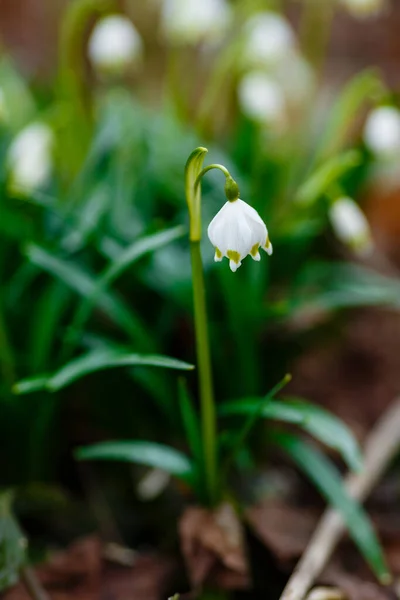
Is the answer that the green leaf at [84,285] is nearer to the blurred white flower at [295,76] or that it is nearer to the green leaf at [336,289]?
the green leaf at [336,289]

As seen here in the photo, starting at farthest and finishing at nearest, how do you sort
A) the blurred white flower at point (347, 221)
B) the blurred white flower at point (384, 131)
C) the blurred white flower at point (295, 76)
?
the blurred white flower at point (295, 76), the blurred white flower at point (384, 131), the blurred white flower at point (347, 221)

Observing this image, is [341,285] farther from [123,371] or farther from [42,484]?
[42,484]

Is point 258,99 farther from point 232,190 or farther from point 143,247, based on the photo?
point 232,190

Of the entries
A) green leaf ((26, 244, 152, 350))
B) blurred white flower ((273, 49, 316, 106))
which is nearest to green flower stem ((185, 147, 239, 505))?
green leaf ((26, 244, 152, 350))

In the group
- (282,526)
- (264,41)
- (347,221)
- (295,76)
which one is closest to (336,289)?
(347,221)

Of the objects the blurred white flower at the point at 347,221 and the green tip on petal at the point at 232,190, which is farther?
the blurred white flower at the point at 347,221

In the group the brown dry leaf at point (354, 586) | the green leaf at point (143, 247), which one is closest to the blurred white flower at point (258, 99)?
the green leaf at point (143, 247)

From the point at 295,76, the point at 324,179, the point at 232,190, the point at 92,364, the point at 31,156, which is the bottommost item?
the point at 92,364
